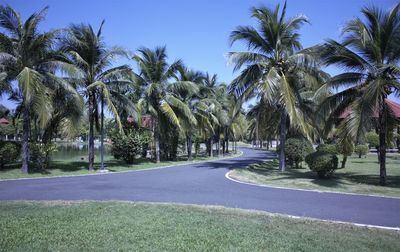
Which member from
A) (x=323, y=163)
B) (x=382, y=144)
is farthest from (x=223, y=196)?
(x=382, y=144)

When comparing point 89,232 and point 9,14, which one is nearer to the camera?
point 89,232

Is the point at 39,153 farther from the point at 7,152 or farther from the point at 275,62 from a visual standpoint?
the point at 275,62

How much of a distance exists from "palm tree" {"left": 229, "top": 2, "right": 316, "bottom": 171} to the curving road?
600cm

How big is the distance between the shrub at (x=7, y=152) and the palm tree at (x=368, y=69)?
15881mm

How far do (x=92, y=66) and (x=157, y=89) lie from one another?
6.49m

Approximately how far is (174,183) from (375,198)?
7479mm

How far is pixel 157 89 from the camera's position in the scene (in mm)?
25453

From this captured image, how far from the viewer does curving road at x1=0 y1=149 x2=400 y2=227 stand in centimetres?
920

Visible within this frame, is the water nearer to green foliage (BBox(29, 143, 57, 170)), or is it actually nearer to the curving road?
green foliage (BBox(29, 143, 57, 170))

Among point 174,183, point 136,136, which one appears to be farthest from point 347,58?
point 136,136

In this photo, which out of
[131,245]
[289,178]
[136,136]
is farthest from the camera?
[136,136]

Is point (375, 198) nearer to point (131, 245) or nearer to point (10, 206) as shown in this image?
point (131, 245)

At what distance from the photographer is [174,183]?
1462cm

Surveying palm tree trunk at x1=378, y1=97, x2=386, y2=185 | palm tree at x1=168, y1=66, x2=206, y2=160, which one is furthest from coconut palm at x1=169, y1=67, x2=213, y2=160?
palm tree trunk at x1=378, y1=97, x2=386, y2=185
